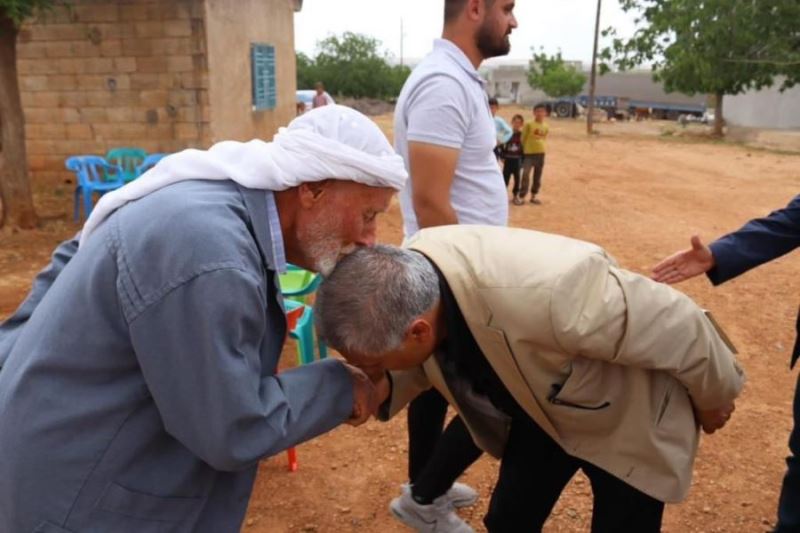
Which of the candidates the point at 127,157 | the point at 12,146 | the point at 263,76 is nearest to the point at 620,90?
the point at 263,76

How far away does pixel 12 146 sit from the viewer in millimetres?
7379

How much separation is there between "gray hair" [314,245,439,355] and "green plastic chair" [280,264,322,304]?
2054mm

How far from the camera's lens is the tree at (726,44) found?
21.2 meters

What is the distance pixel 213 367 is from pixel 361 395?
0.46 metres

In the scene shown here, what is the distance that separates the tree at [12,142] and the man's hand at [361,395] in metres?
6.65

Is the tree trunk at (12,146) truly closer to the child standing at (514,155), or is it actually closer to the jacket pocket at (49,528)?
the child standing at (514,155)

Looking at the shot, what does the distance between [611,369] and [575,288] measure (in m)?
0.31

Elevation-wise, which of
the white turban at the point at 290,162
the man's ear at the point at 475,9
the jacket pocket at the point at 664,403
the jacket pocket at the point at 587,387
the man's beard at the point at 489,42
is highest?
the man's ear at the point at 475,9

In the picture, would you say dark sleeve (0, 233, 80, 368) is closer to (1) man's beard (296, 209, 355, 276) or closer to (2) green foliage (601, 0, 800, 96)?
(1) man's beard (296, 209, 355, 276)

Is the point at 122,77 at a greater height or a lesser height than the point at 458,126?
greater

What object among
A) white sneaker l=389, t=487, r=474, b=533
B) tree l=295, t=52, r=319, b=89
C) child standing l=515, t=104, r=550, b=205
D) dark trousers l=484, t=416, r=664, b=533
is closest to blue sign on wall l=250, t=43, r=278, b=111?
child standing l=515, t=104, r=550, b=205

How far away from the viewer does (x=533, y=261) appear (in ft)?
5.28

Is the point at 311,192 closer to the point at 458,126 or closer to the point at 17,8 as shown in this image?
the point at 458,126

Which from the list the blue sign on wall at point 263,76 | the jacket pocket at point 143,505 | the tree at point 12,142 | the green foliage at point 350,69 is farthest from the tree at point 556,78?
the jacket pocket at point 143,505
